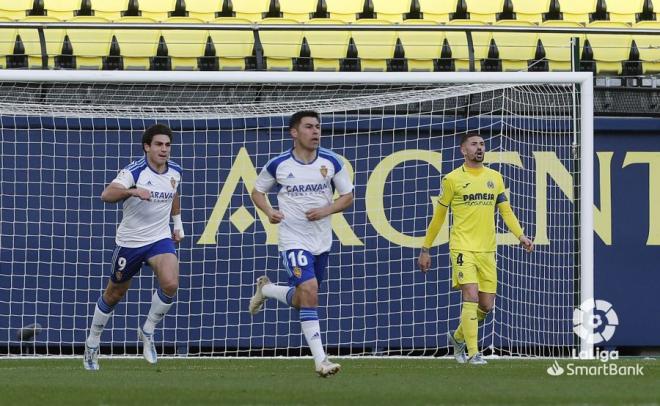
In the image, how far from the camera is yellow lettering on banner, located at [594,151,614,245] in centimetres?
1358

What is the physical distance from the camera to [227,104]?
43.4 ft

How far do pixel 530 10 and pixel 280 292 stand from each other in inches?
366

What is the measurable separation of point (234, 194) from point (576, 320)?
12.4 ft

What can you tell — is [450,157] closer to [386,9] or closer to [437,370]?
[437,370]

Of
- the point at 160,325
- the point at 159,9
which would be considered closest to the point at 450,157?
the point at 160,325

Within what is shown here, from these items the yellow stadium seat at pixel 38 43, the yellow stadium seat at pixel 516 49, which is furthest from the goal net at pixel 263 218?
the yellow stadium seat at pixel 516 49

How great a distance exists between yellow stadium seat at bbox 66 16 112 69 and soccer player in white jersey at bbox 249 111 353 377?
20.4 feet

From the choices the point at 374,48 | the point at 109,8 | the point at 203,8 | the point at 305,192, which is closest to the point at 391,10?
the point at 374,48

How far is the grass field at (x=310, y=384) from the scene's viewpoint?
7145mm

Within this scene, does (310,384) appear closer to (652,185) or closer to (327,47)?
(652,185)

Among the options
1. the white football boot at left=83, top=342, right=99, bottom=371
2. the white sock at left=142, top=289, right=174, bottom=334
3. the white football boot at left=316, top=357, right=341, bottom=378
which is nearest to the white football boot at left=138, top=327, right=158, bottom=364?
the white sock at left=142, top=289, right=174, bottom=334

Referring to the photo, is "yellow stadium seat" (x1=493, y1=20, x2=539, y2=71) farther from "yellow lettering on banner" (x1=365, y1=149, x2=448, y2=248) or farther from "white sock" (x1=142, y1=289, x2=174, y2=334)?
"white sock" (x1=142, y1=289, x2=174, y2=334)

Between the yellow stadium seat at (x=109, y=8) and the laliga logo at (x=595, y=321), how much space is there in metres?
7.77

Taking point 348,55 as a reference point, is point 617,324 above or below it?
below
